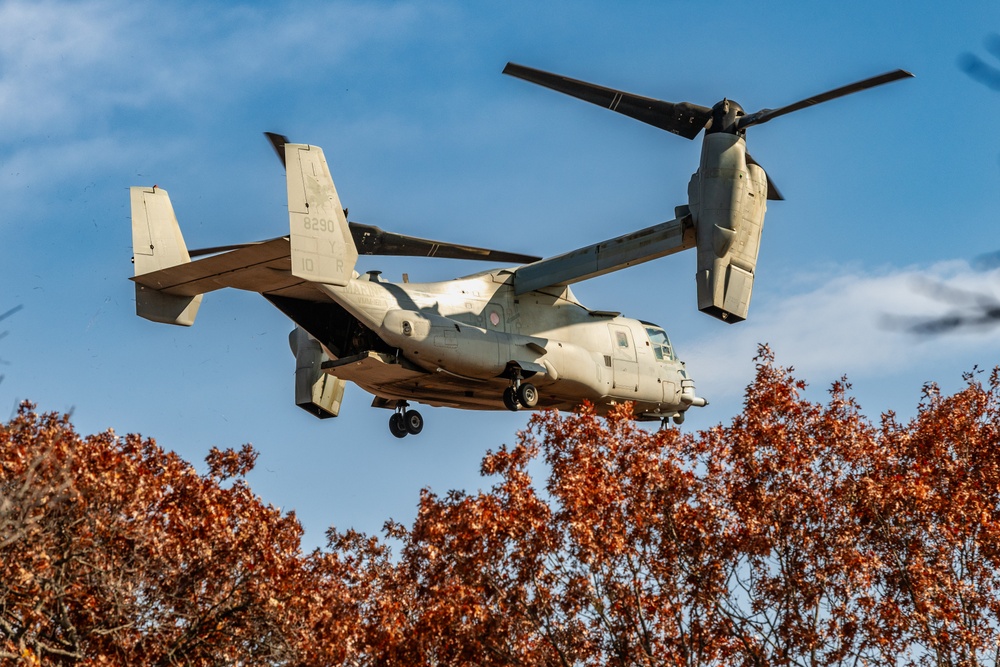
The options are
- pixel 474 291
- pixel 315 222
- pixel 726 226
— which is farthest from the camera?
pixel 474 291

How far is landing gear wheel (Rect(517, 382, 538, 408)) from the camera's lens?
99.7ft

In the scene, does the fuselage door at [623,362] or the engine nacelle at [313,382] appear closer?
the fuselage door at [623,362]

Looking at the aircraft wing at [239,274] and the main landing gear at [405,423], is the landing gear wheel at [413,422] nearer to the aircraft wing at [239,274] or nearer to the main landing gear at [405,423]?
the main landing gear at [405,423]

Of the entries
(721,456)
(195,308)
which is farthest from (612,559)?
(195,308)

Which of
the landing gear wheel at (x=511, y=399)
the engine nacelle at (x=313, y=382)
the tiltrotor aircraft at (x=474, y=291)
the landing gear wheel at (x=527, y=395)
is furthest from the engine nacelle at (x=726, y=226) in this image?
the engine nacelle at (x=313, y=382)

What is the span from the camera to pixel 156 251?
27219 mm

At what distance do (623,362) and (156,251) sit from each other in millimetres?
11597

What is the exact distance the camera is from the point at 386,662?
2172 cm

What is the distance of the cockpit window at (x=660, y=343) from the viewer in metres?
34.5

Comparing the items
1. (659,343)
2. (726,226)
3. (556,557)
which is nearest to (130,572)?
(556,557)

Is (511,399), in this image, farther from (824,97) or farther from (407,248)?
(824,97)

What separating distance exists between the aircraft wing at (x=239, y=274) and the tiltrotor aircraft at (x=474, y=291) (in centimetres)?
4

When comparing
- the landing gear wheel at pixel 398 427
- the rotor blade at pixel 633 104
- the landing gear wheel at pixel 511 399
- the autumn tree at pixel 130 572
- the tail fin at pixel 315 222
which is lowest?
the autumn tree at pixel 130 572

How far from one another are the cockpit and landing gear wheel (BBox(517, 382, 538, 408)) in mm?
4908
